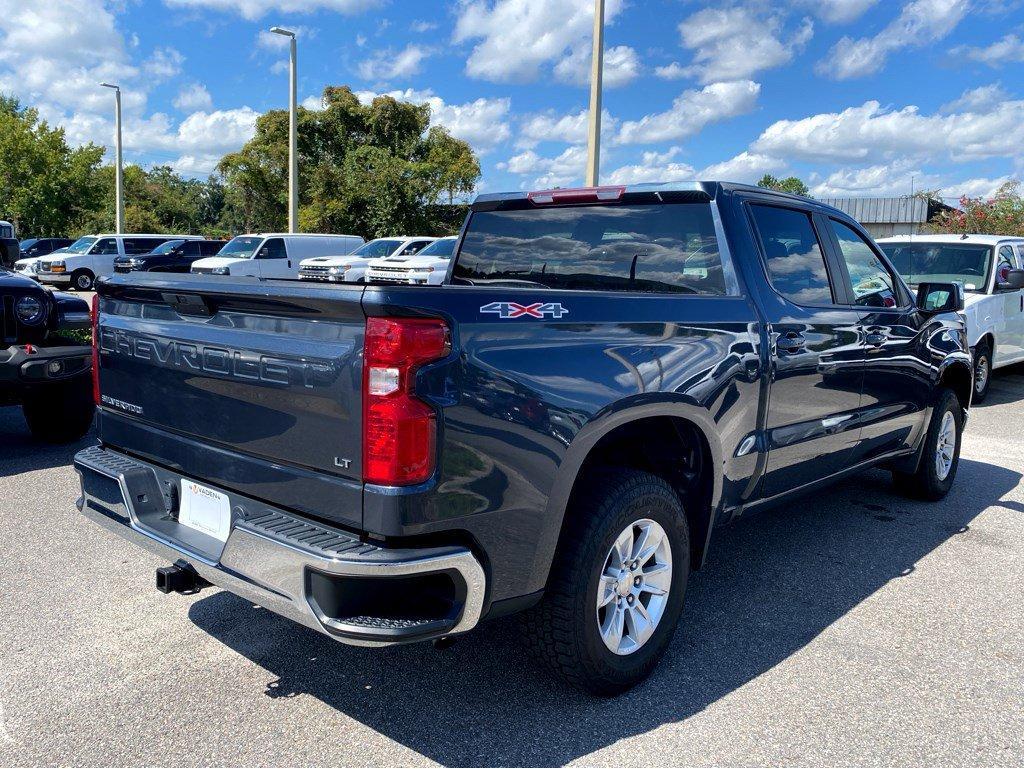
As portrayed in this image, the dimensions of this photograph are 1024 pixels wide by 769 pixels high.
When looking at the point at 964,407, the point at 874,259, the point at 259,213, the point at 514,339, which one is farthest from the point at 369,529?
the point at 259,213

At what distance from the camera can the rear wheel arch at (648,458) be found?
2.71m

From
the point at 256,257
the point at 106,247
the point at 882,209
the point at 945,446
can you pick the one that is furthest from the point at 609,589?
the point at 882,209

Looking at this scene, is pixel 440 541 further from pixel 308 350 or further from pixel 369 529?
pixel 308 350

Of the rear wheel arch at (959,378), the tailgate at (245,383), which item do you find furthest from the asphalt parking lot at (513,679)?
the rear wheel arch at (959,378)

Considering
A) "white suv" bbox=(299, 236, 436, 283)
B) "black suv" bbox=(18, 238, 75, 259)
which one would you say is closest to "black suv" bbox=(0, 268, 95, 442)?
"white suv" bbox=(299, 236, 436, 283)

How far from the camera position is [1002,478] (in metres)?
6.45

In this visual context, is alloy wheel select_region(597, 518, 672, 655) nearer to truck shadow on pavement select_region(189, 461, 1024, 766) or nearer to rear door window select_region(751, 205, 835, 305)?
truck shadow on pavement select_region(189, 461, 1024, 766)

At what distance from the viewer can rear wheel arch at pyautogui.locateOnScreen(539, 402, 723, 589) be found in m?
2.71

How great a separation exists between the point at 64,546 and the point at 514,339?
3.13m

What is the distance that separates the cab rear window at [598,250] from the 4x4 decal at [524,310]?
0.83 m

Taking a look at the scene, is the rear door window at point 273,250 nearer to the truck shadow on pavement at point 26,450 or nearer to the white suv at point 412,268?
the white suv at point 412,268

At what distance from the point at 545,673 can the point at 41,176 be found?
1641 inches

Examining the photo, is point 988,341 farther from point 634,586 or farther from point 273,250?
point 273,250

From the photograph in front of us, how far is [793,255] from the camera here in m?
4.02
